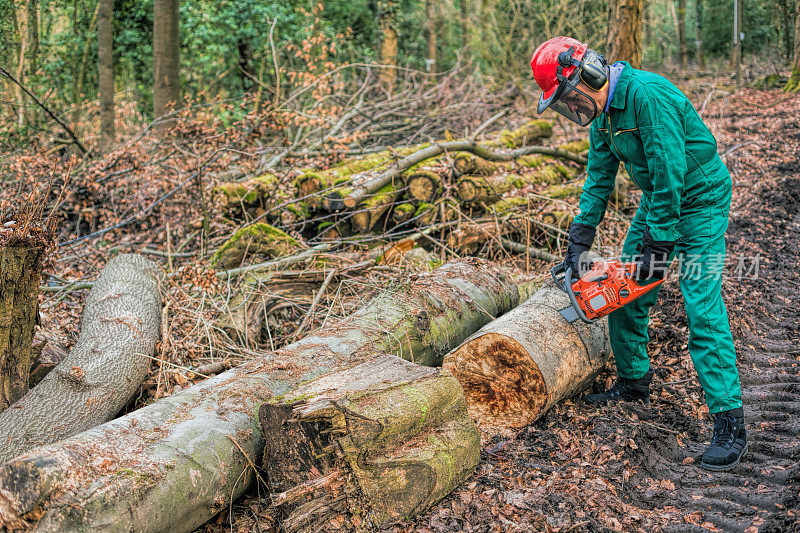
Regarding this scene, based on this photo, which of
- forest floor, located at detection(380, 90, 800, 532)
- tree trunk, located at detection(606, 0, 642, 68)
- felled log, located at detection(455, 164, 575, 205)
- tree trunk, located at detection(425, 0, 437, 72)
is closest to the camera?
forest floor, located at detection(380, 90, 800, 532)

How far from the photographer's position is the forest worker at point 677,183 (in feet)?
10.2

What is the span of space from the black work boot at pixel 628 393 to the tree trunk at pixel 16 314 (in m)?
3.55

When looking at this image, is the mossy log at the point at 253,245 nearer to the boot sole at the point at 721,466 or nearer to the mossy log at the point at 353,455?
the mossy log at the point at 353,455

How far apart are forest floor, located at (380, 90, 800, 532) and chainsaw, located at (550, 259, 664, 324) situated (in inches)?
28.2

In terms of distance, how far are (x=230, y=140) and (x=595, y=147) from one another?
4.89 metres

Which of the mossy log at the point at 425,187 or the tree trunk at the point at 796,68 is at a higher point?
the tree trunk at the point at 796,68

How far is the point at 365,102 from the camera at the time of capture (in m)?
9.70

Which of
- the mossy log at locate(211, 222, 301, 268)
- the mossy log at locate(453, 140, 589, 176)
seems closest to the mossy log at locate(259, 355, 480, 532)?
the mossy log at locate(211, 222, 301, 268)

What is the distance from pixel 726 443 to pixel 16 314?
4128mm

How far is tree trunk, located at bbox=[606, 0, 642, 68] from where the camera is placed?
278 inches

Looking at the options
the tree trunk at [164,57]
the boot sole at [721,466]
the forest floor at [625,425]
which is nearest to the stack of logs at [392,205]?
the forest floor at [625,425]

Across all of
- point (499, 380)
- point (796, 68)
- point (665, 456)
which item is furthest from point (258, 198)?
point (796, 68)

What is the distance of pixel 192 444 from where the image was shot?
2684 millimetres

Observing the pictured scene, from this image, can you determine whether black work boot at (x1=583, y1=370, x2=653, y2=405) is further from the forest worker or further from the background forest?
the background forest
